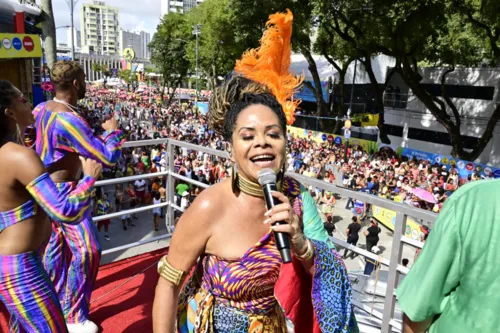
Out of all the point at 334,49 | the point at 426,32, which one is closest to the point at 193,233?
the point at 426,32

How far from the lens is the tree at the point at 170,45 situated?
41.6 meters

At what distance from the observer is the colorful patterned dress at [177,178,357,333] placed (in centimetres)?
154

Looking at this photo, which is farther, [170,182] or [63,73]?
[170,182]

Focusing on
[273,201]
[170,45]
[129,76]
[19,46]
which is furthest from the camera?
[129,76]

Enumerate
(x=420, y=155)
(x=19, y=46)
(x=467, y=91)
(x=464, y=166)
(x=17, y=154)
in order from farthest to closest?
(x=467, y=91)
(x=420, y=155)
(x=464, y=166)
(x=19, y=46)
(x=17, y=154)

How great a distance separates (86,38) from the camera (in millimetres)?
156500

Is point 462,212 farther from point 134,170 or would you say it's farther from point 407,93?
point 407,93

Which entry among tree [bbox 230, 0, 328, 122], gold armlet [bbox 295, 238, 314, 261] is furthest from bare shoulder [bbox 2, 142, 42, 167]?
tree [bbox 230, 0, 328, 122]

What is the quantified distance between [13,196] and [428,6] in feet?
53.7

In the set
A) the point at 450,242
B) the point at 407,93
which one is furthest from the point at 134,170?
the point at 407,93

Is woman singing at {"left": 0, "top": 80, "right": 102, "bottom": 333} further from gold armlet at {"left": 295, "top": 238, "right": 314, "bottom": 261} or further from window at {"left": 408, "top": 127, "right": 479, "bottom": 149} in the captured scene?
window at {"left": 408, "top": 127, "right": 479, "bottom": 149}

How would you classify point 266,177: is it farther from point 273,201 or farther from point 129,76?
point 129,76

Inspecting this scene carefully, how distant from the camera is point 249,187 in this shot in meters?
1.67

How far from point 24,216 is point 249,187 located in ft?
3.85
